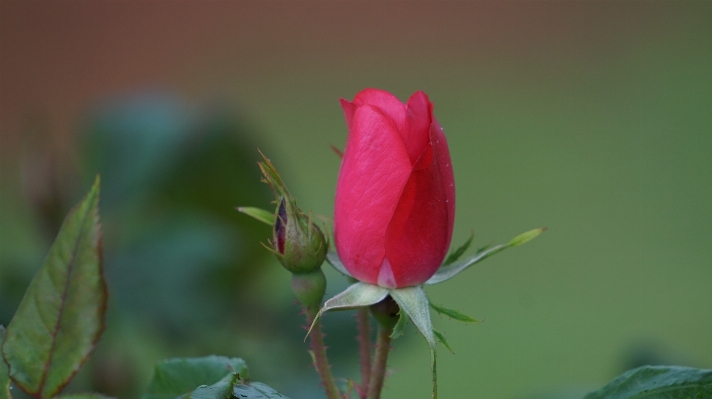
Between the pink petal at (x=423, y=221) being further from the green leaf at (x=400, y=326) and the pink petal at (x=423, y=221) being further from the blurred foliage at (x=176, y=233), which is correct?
the blurred foliage at (x=176, y=233)

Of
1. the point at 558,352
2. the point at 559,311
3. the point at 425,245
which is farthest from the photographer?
the point at 559,311

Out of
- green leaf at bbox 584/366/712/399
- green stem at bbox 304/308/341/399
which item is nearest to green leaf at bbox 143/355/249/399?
green stem at bbox 304/308/341/399

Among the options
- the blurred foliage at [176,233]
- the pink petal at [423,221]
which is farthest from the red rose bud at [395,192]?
the blurred foliage at [176,233]

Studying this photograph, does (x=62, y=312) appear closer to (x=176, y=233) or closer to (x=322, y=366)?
(x=322, y=366)

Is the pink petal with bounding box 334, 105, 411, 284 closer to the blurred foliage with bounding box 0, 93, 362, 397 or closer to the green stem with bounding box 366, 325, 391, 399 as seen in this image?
the green stem with bounding box 366, 325, 391, 399

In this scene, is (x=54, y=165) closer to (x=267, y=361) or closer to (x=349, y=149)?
(x=267, y=361)

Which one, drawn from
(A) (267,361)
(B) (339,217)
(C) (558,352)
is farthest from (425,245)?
(C) (558,352)

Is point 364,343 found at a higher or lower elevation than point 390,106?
lower

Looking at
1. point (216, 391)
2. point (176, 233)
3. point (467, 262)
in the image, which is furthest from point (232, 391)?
point (176, 233)
